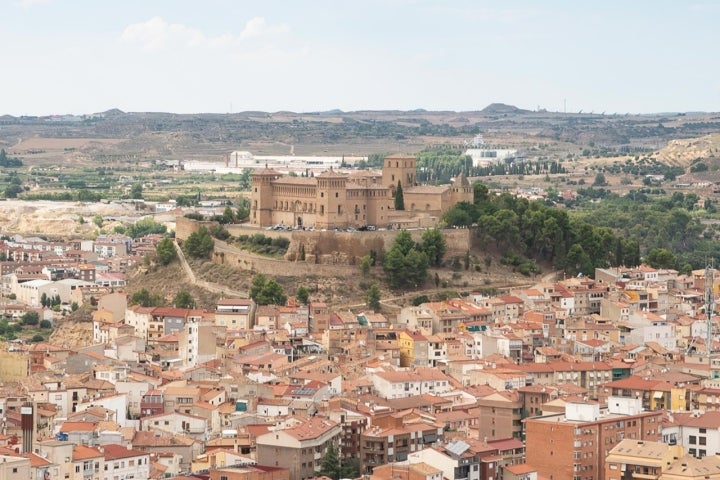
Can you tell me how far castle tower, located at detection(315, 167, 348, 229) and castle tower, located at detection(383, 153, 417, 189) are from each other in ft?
8.71

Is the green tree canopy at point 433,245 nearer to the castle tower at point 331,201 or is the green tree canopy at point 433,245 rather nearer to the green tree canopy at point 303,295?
the castle tower at point 331,201

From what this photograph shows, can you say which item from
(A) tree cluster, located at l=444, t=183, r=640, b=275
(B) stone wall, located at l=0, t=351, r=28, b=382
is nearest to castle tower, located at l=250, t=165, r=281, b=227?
(A) tree cluster, located at l=444, t=183, r=640, b=275

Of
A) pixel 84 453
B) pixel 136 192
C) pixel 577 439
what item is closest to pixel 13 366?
pixel 84 453

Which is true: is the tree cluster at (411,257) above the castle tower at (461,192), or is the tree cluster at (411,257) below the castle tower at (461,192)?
below

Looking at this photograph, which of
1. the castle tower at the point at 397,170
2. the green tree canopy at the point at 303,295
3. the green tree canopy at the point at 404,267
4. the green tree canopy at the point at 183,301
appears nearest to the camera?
the green tree canopy at the point at 303,295

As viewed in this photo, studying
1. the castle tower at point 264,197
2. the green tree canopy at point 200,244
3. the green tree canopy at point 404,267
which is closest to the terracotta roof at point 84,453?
the green tree canopy at point 404,267

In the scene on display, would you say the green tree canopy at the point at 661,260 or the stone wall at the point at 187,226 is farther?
the stone wall at the point at 187,226

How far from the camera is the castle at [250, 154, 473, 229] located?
177 feet

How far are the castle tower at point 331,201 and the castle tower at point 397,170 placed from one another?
266 centimetres

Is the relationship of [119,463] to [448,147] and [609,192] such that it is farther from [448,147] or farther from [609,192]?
[448,147]

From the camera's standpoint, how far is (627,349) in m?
43.2

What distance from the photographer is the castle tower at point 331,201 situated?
53.7 metres

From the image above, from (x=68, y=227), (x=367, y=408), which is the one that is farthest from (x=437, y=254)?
(x=68, y=227)

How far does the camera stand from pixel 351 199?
54094 mm
